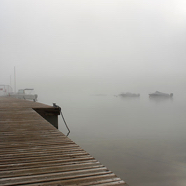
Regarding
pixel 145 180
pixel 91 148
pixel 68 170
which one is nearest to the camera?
pixel 68 170

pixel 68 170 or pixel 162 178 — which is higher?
pixel 68 170

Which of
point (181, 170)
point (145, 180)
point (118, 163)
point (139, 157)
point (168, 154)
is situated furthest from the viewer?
point (168, 154)

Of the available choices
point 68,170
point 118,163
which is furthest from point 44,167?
point 118,163

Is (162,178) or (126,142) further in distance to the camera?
(126,142)

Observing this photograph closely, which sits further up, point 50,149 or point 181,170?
point 50,149

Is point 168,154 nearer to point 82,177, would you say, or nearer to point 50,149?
point 50,149

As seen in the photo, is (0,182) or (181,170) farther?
(181,170)

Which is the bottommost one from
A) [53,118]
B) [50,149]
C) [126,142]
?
[126,142]

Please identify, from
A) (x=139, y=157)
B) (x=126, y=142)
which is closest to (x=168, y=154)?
(x=139, y=157)

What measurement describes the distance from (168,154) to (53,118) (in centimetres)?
546

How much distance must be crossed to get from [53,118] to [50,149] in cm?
570

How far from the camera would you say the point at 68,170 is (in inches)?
87.0

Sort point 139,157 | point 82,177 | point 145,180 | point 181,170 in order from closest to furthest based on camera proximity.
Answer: point 82,177 → point 145,180 → point 181,170 → point 139,157

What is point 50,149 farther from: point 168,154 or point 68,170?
point 168,154
